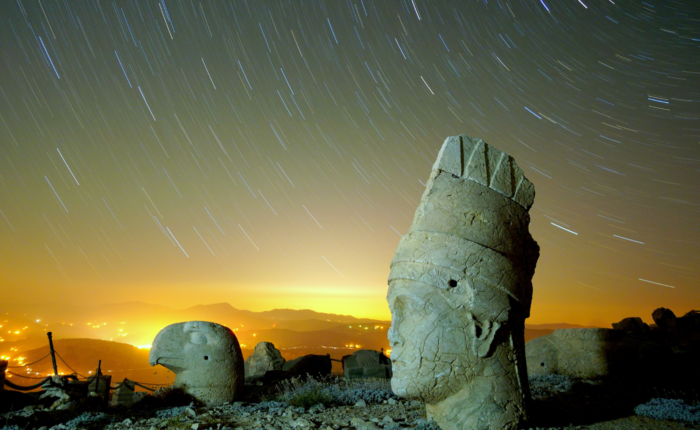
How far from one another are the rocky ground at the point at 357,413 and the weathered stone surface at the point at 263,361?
5.43 m

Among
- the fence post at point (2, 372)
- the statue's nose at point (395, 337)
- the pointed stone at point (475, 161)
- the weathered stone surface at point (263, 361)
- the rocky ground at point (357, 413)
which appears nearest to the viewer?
the statue's nose at point (395, 337)

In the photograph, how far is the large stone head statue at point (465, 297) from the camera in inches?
180

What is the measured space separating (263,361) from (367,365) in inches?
161

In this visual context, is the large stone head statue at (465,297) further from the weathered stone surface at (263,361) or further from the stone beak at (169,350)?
the weathered stone surface at (263,361)

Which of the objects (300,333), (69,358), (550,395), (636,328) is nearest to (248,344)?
(300,333)

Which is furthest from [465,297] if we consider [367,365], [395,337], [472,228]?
[367,365]

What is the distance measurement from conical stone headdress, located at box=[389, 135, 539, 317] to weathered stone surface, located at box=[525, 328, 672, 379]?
→ 20.4ft

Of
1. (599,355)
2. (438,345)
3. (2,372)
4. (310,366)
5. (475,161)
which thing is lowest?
(310,366)

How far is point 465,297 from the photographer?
4.67 metres

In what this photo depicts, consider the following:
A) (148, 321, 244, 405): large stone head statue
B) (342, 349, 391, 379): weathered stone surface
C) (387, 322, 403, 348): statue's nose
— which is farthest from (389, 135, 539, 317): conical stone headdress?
(342, 349, 391, 379): weathered stone surface

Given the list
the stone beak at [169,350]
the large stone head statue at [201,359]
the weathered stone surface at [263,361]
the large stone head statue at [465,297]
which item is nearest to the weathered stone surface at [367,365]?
the weathered stone surface at [263,361]

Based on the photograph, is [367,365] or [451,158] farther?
[367,365]

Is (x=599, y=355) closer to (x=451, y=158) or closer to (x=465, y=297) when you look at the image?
(x=465, y=297)

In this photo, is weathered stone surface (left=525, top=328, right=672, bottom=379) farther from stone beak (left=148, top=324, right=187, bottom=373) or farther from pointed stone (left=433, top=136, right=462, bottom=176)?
stone beak (left=148, top=324, right=187, bottom=373)
